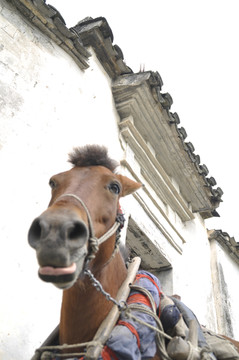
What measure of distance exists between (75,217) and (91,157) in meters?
0.78

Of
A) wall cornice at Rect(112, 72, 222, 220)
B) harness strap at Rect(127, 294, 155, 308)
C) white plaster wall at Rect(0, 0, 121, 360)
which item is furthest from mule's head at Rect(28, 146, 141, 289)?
wall cornice at Rect(112, 72, 222, 220)

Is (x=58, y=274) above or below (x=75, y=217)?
below

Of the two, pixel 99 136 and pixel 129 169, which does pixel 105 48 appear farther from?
pixel 129 169

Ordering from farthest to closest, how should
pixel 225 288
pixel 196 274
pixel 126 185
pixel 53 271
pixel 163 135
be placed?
pixel 225 288 → pixel 196 274 → pixel 163 135 → pixel 126 185 → pixel 53 271

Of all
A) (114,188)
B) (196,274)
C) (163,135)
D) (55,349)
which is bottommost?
(55,349)

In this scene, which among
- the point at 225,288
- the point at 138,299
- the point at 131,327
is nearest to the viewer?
the point at 131,327

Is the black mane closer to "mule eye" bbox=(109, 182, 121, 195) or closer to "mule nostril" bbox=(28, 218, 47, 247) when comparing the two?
"mule eye" bbox=(109, 182, 121, 195)

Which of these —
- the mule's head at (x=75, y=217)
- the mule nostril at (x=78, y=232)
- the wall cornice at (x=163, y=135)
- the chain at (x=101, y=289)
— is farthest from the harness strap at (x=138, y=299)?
the wall cornice at (x=163, y=135)

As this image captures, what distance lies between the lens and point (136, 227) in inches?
181

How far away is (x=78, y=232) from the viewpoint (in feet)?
4.32

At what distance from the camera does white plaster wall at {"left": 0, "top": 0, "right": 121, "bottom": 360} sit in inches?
92.9

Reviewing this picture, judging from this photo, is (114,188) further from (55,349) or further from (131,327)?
(55,349)

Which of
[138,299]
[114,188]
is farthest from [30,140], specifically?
[138,299]

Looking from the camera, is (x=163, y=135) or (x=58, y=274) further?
(x=163, y=135)
